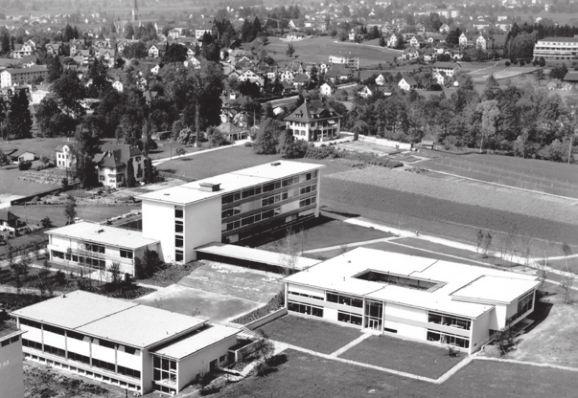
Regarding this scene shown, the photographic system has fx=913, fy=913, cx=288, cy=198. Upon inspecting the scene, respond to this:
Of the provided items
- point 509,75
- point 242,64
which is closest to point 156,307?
point 242,64

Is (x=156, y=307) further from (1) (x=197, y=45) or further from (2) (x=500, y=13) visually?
(2) (x=500, y=13)

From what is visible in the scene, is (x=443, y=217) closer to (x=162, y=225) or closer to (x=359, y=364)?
(x=162, y=225)

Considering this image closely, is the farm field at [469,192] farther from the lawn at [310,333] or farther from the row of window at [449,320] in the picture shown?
the lawn at [310,333]

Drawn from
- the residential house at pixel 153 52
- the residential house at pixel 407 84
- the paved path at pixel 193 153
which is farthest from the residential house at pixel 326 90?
the residential house at pixel 153 52

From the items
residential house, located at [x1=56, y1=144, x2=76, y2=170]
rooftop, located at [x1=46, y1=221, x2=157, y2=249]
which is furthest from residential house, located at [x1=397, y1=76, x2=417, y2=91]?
rooftop, located at [x1=46, y1=221, x2=157, y2=249]

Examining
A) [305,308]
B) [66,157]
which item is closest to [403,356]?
[305,308]
